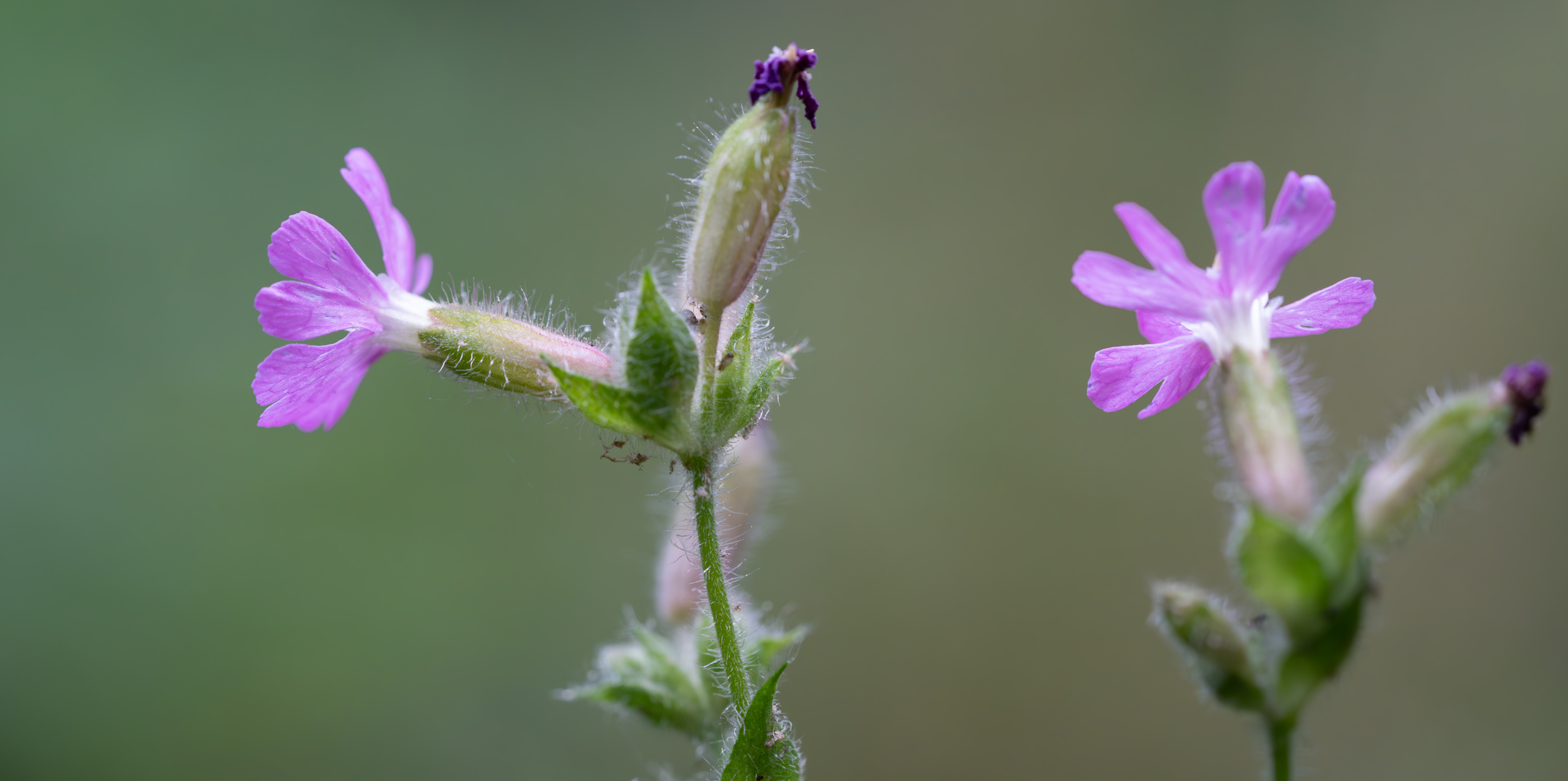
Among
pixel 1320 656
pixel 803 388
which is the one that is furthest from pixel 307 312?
pixel 803 388

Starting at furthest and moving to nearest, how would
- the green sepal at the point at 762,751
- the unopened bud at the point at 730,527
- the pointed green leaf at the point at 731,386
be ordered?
the unopened bud at the point at 730,527 < the pointed green leaf at the point at 731,386 < the green sepal at the point at 762,751

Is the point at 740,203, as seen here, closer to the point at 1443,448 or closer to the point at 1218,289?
the point at 1218,289

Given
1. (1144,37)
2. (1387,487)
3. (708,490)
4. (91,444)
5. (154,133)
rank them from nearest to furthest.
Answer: (1387,487) < (708,490) < (91,444) < (154,133) < (1144,37)

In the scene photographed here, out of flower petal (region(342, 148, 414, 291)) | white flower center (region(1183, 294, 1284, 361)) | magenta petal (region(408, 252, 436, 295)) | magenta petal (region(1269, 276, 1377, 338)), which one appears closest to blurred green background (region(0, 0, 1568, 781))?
magenta petal (region(408, 252, 436, 295))

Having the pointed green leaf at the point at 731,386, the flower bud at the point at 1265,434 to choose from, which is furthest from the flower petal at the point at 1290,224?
the pointed green leaf at the point at 731,386

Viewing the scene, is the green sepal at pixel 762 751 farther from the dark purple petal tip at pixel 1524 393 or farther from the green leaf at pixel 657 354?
the dark purple petal tip at pixel 1524 393

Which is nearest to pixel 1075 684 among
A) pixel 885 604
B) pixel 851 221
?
pixel 885 604

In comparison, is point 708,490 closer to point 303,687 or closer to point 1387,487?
point 1387,487
